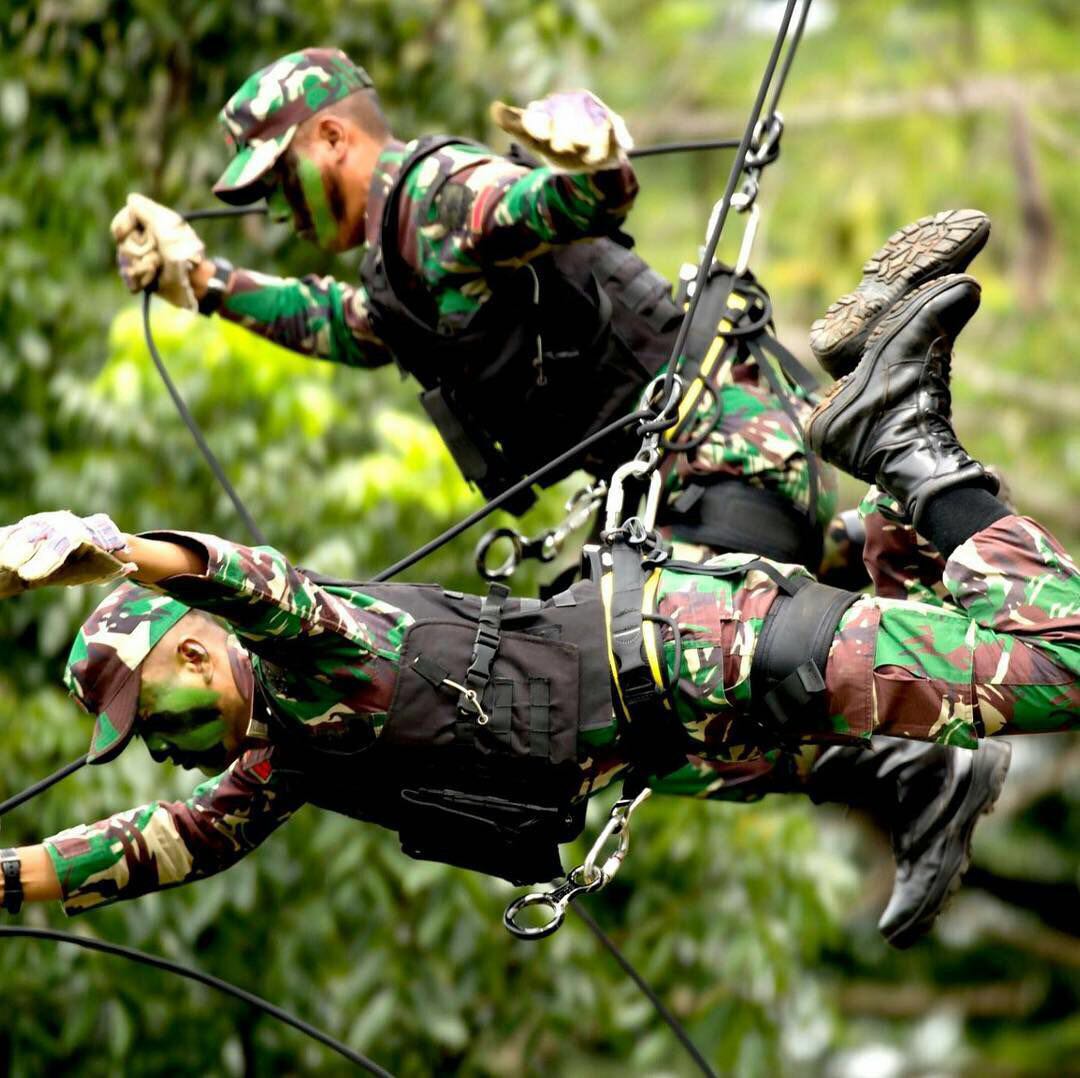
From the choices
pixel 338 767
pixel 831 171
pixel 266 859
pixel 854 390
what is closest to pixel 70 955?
pixel 266 859

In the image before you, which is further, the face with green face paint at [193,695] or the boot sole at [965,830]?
the boot sole at [965,830]

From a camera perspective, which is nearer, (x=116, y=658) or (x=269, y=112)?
(x=116, y=658)

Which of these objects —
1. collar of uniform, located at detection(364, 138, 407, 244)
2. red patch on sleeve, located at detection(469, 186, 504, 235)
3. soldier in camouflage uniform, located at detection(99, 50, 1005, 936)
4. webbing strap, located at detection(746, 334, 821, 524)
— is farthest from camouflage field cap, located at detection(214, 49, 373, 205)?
webbing strap, located at detection(746, 334, 821, 524)

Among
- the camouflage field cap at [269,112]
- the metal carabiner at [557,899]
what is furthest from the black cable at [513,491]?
the camouflage field cap at [269,112]

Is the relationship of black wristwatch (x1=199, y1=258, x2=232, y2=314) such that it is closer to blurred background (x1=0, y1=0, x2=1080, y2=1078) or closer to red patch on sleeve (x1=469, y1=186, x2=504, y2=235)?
blurred background (x1=0, y1=0, x2=1080, y2=1078)

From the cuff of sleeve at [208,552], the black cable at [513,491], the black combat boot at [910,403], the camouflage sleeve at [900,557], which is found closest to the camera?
the cuff of sleeve at [208,552]

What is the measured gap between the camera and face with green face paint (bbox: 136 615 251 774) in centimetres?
313

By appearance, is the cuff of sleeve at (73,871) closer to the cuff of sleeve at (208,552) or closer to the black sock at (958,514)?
the cuff of sleeve at (208,552)

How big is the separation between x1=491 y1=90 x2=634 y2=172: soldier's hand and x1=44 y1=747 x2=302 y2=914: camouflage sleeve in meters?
1.09

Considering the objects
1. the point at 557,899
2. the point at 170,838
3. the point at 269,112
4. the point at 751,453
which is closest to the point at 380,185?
the point at 269,112

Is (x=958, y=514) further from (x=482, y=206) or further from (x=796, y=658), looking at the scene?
(x=482, y=206)

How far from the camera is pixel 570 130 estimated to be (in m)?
2.78

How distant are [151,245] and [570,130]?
54.8 inches

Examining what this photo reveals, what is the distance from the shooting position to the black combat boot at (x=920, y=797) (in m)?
3.65
